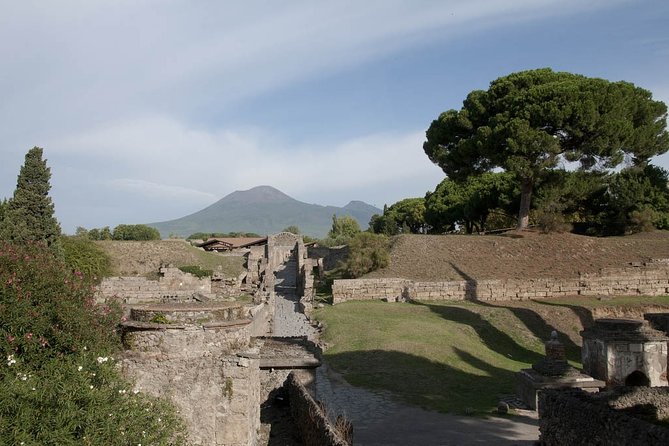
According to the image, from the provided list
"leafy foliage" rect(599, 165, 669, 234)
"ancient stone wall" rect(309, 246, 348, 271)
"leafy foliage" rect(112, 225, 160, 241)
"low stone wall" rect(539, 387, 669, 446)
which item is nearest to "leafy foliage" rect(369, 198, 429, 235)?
"ancient stone wall" rect(309, 246, 348, 271)

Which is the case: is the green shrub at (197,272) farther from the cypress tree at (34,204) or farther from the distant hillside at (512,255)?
the distant hillside at (512,255)

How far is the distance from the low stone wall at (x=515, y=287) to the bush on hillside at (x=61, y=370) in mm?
21718

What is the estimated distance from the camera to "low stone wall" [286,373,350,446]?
252 inches

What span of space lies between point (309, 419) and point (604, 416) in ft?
14.3

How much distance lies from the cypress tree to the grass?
16.1 meters

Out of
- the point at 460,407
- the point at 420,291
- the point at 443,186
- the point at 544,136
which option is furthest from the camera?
the point at 443,186

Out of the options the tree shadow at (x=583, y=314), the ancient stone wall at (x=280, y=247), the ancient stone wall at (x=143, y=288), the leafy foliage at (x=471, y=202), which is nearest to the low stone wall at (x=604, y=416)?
the tree shadow at (x=583, y=314)

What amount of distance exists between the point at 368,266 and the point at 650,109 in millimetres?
22075

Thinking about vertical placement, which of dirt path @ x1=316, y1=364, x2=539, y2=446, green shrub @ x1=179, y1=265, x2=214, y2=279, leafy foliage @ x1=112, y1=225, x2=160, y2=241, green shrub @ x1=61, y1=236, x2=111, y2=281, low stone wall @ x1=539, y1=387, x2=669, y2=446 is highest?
leafy foliage @ x1=112, y1=225, x2=160, y2=241

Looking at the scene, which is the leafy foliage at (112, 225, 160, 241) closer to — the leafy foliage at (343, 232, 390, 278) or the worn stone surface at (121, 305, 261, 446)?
the leafy foliage at (343, 232, 390, 278)

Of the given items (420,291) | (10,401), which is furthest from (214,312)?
(420,291)

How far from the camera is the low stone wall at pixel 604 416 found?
7454 mm

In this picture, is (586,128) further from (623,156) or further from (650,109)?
(650,109)

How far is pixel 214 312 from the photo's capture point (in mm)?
7047
